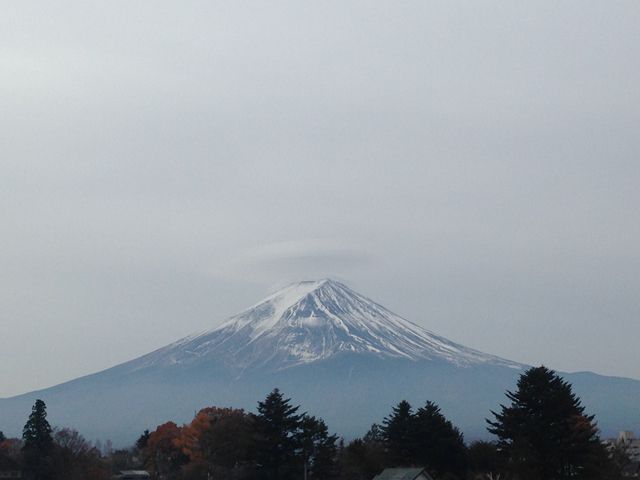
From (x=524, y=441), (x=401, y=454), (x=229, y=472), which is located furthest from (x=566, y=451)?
(x=229, y=472)

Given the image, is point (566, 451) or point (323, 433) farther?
point (323, 433)

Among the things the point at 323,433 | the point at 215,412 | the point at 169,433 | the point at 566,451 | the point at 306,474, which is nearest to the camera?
the point at 566,451

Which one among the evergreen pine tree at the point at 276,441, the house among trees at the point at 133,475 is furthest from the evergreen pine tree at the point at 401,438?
the house among trees at the point at 133,475

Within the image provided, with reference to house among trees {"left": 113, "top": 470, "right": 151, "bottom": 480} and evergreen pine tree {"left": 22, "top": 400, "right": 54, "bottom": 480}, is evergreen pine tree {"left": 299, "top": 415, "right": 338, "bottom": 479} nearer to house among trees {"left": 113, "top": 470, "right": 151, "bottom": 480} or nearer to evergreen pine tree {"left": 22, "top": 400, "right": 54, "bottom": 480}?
evergreen pine tree {"left": 22, "top": 400, "right": 54, "bottom": 480}

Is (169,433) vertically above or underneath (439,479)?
above

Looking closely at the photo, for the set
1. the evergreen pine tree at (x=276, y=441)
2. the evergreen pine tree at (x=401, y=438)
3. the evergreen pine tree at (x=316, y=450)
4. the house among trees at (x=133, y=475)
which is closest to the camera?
the evergreen pine tree at (x=276, y=441)

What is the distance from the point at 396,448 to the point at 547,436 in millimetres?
12332

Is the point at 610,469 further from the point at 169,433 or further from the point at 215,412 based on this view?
the point at 169,433

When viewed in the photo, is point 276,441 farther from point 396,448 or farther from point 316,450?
point 396,448

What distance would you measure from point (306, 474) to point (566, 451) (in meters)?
12.6

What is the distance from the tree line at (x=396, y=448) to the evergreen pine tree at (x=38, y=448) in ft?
0.17

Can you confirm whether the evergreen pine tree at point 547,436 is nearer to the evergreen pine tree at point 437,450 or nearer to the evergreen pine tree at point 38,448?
the evergreen pine tree at point 437,450

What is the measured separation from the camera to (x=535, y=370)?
5688 centimetres

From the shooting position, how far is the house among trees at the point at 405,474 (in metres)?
54.1
